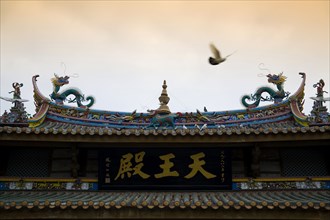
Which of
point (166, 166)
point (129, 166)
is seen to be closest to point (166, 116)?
point (166, 166)

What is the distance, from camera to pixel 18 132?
8.47 metres

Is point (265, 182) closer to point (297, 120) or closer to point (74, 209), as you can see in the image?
point (297, 120)

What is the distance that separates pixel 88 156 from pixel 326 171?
6201 mm

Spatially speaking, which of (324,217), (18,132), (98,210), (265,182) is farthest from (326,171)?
(18,132)

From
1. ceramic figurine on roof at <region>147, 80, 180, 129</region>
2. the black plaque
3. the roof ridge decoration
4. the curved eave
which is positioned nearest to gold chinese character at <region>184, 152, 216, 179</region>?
the black plaque

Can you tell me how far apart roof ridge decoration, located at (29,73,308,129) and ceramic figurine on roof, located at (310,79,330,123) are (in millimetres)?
416

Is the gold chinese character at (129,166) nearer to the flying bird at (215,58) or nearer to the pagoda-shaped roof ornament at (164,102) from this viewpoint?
the pagoda-shaped roof ornament at (164,102)

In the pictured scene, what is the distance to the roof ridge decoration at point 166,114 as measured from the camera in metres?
10.9

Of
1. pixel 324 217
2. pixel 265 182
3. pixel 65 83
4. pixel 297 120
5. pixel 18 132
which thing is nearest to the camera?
pixel 324 217

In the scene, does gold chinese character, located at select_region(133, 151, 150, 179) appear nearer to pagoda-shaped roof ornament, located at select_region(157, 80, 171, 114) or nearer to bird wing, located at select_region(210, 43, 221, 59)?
pagoda-shaped roof ornament, located at select_region(157, 80, 171, 114)

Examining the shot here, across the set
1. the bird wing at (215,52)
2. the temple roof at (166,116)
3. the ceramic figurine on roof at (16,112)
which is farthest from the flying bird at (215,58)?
the ceramic figurine on roof at (16,112)

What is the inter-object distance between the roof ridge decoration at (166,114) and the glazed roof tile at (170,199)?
252cm

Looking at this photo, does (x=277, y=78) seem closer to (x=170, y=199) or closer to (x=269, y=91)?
(x=269, y=91)

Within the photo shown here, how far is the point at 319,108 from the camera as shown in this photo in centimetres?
1051
